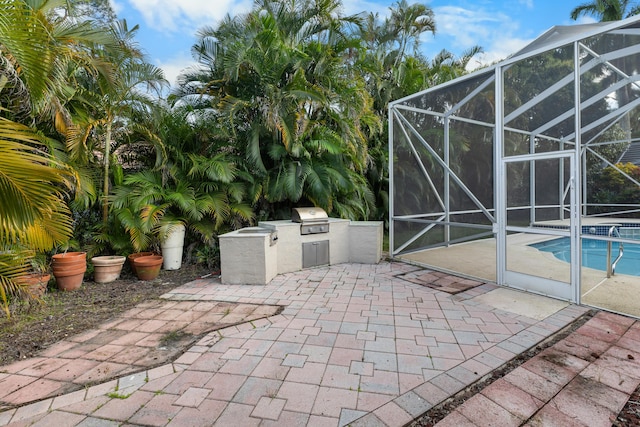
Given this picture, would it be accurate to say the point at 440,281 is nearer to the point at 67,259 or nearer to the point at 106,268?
the point at 106,268

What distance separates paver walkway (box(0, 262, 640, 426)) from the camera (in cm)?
217

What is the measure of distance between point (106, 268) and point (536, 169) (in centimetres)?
801

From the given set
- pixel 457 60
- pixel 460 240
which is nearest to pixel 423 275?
pixel 460 240

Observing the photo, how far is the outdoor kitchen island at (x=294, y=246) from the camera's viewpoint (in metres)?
5.22

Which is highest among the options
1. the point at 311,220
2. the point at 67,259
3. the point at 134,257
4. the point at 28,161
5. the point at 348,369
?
the point at 28,161

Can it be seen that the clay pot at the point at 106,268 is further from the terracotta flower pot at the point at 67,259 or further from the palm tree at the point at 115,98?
the palm tree at the point at 115,98

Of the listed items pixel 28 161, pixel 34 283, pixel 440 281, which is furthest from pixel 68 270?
pixel 440 281

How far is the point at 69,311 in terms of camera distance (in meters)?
4.14

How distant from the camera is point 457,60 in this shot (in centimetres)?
1159

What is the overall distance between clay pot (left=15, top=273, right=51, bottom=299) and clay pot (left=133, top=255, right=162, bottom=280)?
121 centimetres

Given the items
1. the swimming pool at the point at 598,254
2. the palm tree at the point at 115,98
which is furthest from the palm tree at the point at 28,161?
the swimming pool at the point at 598,254

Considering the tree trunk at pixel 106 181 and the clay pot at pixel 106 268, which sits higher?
the tree trunk at pixel 106 181

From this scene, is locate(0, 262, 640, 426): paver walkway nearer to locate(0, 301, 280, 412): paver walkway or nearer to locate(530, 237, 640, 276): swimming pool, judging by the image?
locate(0, 301, 280, 412): paver walkway

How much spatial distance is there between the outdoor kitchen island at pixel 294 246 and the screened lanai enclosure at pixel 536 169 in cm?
88
